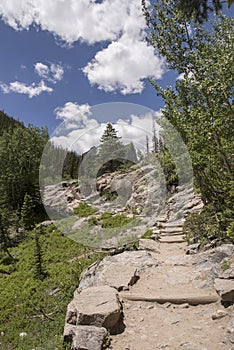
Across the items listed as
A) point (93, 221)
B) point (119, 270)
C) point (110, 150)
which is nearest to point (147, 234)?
point (93, 221)

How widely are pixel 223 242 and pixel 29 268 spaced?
10292 mm

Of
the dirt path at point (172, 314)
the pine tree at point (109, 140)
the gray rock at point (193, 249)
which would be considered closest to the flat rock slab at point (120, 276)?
the dirt path at point (172, 314)

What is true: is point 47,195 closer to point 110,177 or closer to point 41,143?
point 110,177

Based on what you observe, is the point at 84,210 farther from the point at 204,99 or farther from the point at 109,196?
the point at 204,99

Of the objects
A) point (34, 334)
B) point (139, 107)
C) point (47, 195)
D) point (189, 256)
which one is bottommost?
point (34, 334)

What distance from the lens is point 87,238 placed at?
13.2 meters

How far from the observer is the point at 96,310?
4.77 m

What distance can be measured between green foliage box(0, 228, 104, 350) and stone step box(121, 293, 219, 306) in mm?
1802

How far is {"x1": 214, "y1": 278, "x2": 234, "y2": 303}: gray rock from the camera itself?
4.89 m

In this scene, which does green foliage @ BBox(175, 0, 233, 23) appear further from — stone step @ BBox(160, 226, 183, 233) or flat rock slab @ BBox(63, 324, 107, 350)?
stone step @ BBox(160, 226, 183, 233)

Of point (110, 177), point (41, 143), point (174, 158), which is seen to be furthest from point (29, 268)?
point (41, 143)

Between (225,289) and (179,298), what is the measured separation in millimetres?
1025

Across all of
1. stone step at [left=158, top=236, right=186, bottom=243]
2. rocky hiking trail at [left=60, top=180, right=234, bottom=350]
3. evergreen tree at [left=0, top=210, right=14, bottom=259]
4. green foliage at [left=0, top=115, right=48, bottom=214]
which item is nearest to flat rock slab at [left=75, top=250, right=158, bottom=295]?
rocky hiking trail at [left=60, top=180, right=234, bottom=350]

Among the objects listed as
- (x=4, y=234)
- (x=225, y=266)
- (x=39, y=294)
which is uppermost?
(x=225, y=266)
